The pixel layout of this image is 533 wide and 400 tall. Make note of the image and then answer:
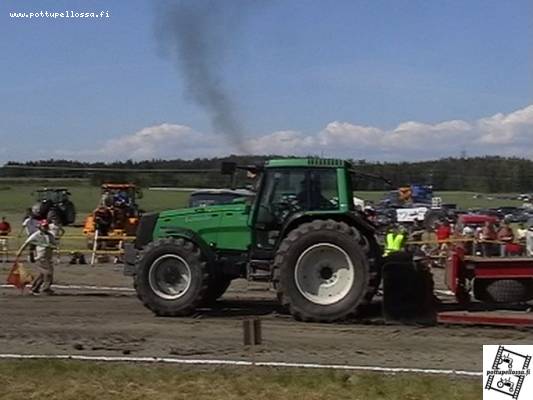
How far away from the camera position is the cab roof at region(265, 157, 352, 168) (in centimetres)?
1254

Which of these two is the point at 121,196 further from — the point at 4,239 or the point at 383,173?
the point at 383,173

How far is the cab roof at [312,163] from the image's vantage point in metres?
12.5

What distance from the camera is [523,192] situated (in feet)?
139

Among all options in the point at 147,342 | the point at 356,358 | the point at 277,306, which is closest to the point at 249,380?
the point at 356,358

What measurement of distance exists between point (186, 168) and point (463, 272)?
5365 millimetres

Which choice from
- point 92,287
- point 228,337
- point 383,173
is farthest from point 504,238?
point 228,337

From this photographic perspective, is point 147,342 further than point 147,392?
Yes

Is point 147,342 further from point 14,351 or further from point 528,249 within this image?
point 528,249

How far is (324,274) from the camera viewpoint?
484 inches

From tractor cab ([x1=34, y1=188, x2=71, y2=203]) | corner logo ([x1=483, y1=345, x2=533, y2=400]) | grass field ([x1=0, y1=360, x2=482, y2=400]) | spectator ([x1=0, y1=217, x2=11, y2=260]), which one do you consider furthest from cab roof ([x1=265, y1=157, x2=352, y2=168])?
tractor cab ([x1=34, y1=188, x2=71, y2=203])

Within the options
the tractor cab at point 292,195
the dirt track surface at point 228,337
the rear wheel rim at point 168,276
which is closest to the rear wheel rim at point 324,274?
the dirt track surface at point 228,337

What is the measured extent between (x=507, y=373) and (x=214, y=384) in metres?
2.71

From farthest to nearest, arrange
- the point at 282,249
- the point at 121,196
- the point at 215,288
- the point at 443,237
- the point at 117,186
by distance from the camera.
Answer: the point at 117,186
the point at 121,196
the point at 443,237
the point at 215,288
the point at 282,249

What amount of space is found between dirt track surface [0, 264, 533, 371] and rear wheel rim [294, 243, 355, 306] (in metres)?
0.44
